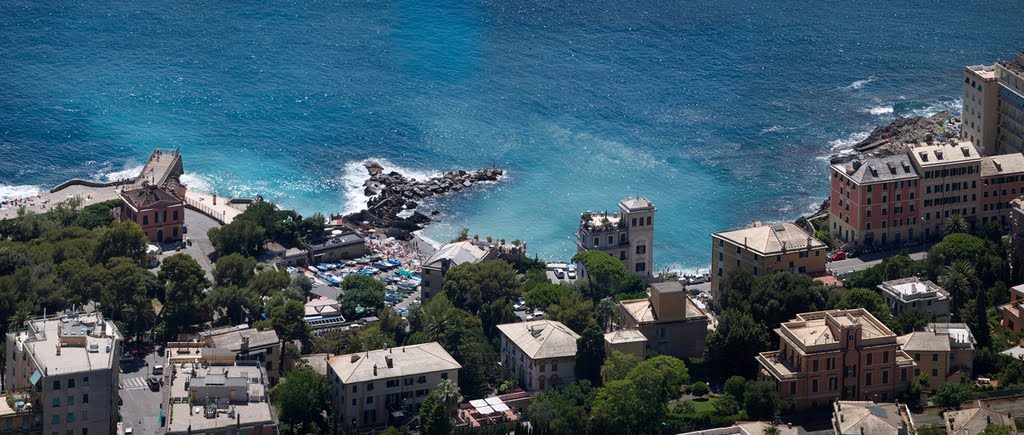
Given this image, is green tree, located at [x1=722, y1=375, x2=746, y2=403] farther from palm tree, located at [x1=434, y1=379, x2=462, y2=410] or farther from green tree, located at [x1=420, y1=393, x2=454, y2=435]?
green tree, located at [x1=420, y1=393, x2=454, y2=435]

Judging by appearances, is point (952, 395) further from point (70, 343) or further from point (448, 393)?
point (70, 343)

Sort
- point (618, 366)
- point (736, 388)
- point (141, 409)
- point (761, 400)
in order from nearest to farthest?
point (761, 400) < point (141, 409) < point (618, 366) < point (736, 388)

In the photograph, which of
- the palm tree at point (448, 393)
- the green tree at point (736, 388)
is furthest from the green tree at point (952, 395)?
the palm tree at point (448, 393)

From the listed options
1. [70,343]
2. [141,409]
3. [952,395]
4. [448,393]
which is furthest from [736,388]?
[70,343]

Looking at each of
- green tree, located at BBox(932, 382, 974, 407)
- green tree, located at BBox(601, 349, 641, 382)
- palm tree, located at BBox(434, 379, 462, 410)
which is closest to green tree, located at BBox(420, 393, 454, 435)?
palm tree, located at BBox(434, 379, 462, 410)

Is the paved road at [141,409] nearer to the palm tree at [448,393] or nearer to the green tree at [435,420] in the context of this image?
the green tree at [435,420]

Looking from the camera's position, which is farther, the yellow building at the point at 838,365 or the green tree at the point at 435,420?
the yellow building at the point at 838,365
